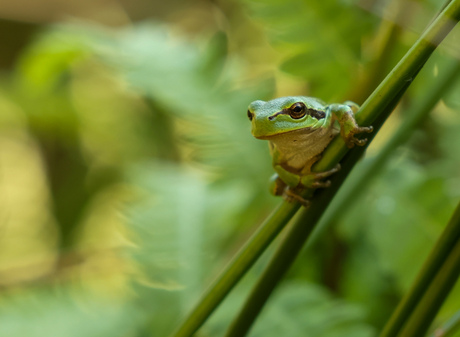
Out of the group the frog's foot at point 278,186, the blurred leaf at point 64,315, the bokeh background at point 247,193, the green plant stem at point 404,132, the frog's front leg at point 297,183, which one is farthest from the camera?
the blurred leaf at point 64,315

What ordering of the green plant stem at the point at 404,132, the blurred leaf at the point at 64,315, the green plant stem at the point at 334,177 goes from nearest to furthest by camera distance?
the green plant stem at the point at 334,177, the green plant stem at the point at 404,132, the blurred leaf at the point at 64,315

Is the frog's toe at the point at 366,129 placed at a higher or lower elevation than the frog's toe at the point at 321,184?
higher

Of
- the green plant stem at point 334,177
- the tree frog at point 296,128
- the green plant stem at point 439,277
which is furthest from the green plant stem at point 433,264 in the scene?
the tree frog at point 296,128

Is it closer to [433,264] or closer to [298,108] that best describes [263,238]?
[433,264]

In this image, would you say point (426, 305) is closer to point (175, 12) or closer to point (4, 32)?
point (175, 12)

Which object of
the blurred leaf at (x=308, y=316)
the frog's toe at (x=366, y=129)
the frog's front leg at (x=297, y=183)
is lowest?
the blurred leaf at (x=308, y=316)

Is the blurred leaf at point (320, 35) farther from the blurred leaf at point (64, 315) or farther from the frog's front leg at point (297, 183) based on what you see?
the blurred leaf at point (64, 315)

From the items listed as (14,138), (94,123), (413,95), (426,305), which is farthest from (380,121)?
(14,138)

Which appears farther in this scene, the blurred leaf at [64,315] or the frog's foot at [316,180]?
the blurred leaf at [64,315]
